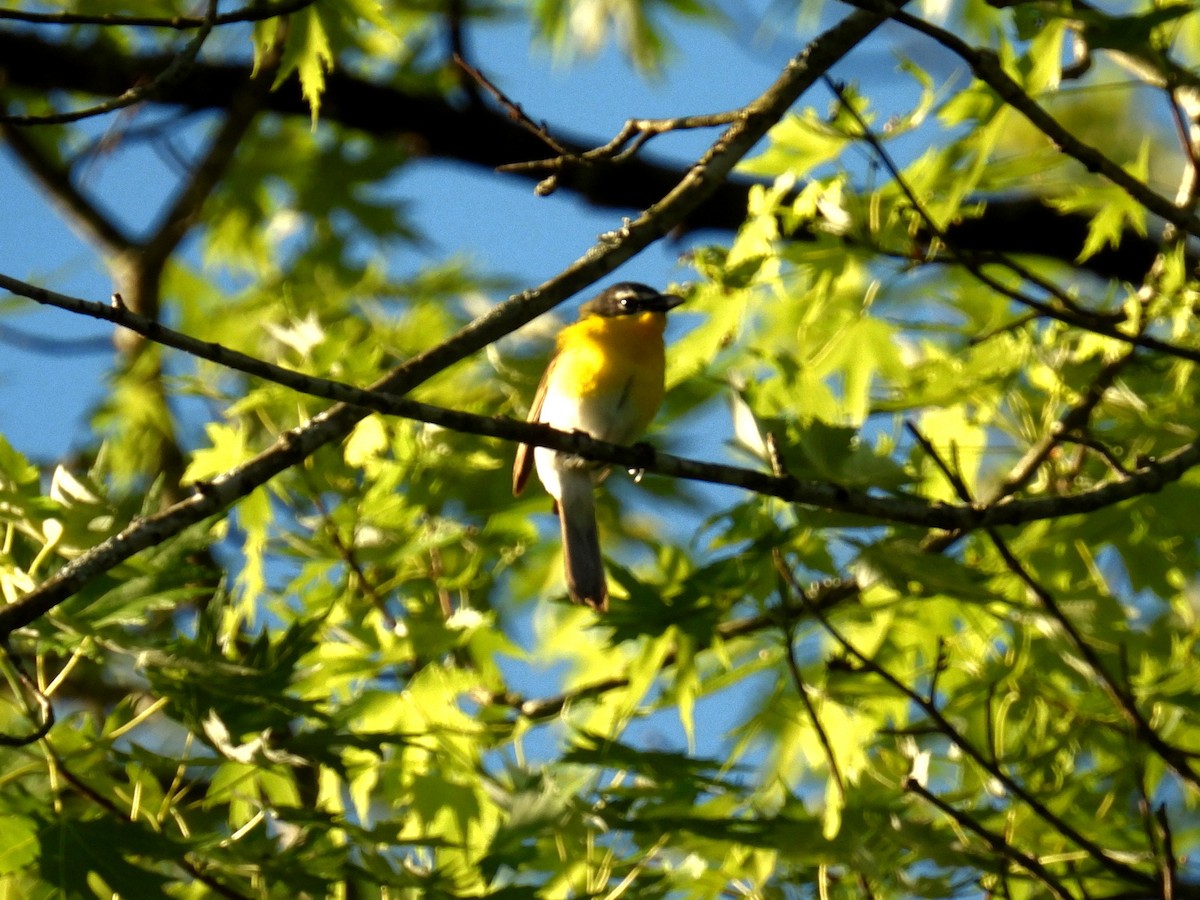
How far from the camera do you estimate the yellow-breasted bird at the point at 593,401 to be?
204 inches

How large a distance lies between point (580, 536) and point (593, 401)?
19.3 inches

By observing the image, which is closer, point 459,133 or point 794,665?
point 794,665

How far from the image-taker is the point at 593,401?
17.2ft

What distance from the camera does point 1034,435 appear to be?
4.77 metres

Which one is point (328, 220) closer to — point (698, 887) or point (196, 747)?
point (196, 747)

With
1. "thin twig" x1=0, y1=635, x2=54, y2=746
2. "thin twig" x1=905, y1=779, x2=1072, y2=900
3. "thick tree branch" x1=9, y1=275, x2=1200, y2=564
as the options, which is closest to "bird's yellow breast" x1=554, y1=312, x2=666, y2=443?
"thick tree branch" x1=9, y1=275, x2=1200, y2=564

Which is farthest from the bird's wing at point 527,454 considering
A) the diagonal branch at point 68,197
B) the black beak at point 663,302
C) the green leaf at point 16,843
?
the diagonal branch at point 68,197

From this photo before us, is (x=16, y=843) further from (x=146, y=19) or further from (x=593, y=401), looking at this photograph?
(x=593, y=401)

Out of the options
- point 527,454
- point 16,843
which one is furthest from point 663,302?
point 16,843

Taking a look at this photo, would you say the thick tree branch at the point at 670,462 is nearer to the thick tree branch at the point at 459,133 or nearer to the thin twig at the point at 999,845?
the thin twig at the point at 999,845

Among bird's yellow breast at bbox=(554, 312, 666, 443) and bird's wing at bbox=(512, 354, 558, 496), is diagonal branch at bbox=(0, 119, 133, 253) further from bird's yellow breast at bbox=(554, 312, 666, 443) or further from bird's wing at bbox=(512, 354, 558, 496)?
bird's yellow breast at bbox=(554, 312, 666, 443)

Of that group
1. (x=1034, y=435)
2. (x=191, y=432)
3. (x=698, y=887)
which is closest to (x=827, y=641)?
(x=1034, y=435)

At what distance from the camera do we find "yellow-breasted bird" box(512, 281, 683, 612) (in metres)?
5.17

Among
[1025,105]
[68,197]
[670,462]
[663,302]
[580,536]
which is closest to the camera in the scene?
[670,462]
